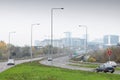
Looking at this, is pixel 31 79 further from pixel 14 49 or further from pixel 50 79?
pixel 14 49

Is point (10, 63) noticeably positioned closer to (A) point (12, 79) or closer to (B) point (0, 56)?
(A) point (12, 79)

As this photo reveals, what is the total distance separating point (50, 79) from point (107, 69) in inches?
754

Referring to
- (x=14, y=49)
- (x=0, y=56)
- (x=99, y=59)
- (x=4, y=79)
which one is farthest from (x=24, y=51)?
(x=4, y=79)

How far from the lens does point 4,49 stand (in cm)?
17050

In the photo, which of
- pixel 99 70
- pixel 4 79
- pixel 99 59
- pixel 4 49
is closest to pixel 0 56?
pixel 4 49

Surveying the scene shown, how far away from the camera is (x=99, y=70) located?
1905 inches

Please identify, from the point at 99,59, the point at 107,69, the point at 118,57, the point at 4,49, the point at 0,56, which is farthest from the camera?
the point at 4,49

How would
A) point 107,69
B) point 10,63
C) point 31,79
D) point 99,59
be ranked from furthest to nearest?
point 99,59 < point 10,63 < point 107,69 < point 31,79

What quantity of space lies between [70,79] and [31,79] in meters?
2.94

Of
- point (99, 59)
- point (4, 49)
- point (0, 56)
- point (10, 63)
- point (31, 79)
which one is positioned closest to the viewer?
point (31, 79)

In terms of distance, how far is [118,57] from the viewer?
313ft

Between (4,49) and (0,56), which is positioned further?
(4,49)

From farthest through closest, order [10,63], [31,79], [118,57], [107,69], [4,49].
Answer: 1. [4,49]
2. [118,57]
3. [10,63]
4. [107,69]
5. [31,79]

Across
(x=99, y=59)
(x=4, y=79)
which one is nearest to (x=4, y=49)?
(x=99, y=59)
